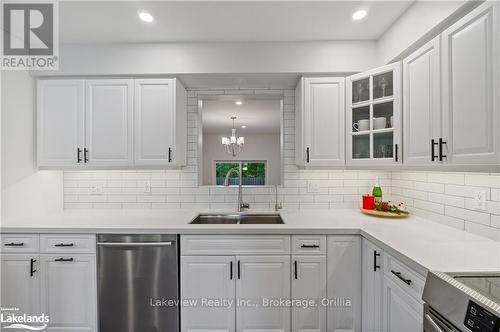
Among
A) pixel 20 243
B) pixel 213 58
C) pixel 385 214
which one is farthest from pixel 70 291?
pixel 385 214

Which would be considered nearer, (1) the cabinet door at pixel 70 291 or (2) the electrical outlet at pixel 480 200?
(2) the electrical outlet at pixel 480 200

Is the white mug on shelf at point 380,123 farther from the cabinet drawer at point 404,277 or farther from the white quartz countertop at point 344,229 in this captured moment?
the cabinet drawer at point 404,277

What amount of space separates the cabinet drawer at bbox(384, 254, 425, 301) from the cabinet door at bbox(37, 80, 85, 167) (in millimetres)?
2557

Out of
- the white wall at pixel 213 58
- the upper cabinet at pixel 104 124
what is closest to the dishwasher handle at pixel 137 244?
the upper cabinet at pixel 104 124

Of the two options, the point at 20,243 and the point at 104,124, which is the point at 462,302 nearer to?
the point at 104,124

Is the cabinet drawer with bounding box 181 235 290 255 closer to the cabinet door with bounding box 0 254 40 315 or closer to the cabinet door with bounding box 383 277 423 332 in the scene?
the cabinet door with bounding box 383 277 423 332

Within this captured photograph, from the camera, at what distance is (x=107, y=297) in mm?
1934

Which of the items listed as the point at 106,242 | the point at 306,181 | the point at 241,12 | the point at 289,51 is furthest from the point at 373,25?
the point at 106,242

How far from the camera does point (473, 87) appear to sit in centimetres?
125

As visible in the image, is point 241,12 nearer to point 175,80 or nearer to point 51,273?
point 175,80

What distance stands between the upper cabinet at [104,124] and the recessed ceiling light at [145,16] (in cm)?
50

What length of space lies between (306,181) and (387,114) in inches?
38.0

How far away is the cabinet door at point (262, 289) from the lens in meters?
1.93

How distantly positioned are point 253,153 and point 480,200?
1.79m
